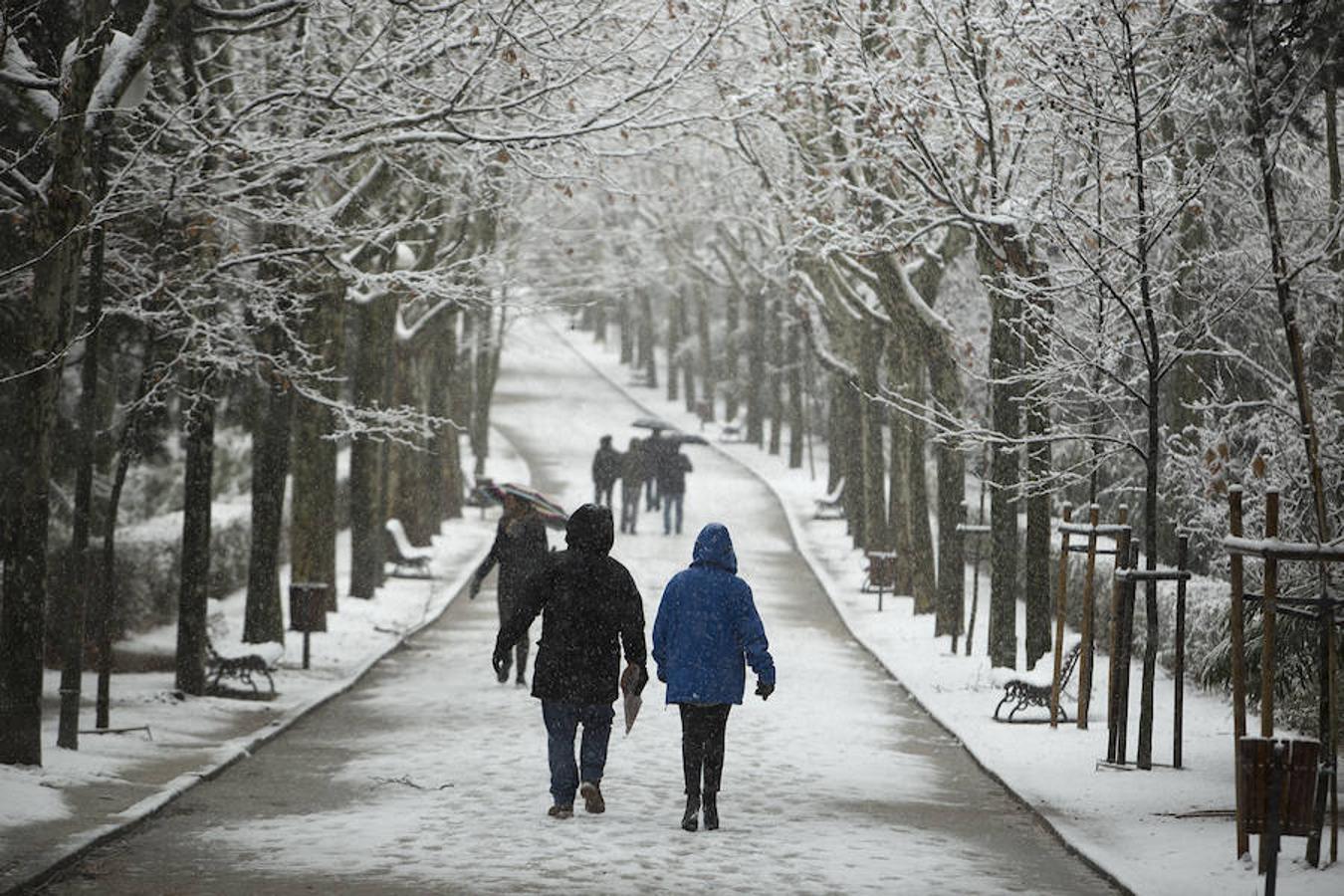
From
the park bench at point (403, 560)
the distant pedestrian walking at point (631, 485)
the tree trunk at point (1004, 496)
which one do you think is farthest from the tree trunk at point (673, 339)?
the tree trunk at point (1004, 496)

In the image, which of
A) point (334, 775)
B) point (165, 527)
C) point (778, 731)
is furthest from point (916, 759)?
point (165, 527)

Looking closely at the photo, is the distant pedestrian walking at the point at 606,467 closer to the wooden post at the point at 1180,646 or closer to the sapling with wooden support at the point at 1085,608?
the sapling with wooden support at the point at 1085,608

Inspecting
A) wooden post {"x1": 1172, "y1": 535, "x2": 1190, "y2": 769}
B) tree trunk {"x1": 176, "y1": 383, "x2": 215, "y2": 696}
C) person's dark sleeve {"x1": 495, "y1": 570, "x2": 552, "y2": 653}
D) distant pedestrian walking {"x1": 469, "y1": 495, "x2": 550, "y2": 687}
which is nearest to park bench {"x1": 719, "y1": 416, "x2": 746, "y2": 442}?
distant pedestrian walking {"x1": 469, "y1": 495, "x2": 550, "y2": 687}

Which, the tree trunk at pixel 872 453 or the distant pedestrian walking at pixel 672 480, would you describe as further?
the distant pedestrian walking at pixel 672 480

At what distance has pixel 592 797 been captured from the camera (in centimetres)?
1134

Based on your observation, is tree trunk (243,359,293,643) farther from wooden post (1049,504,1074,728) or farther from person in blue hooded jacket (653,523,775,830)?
person in blue hooded jacket (653,523,775,830)

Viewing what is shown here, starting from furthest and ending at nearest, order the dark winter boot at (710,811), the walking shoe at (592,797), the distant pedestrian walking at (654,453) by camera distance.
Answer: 1. the distant pedestrian walking at (654,453)
2. the walking shoe at (592,797)
3. the dark winter boot at (710,811)

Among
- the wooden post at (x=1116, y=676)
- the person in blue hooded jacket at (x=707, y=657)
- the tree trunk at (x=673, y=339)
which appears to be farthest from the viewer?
the tree trunk at (x=673, y=339)

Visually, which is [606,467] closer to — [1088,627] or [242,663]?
[242,663]

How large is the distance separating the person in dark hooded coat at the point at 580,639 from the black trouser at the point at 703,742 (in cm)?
54

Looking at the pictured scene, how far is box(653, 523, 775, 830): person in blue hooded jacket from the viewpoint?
10828mm

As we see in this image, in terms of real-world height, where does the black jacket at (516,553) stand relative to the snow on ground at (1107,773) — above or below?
above

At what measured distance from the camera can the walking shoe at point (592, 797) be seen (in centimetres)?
1134

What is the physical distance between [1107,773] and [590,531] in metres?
4.71
